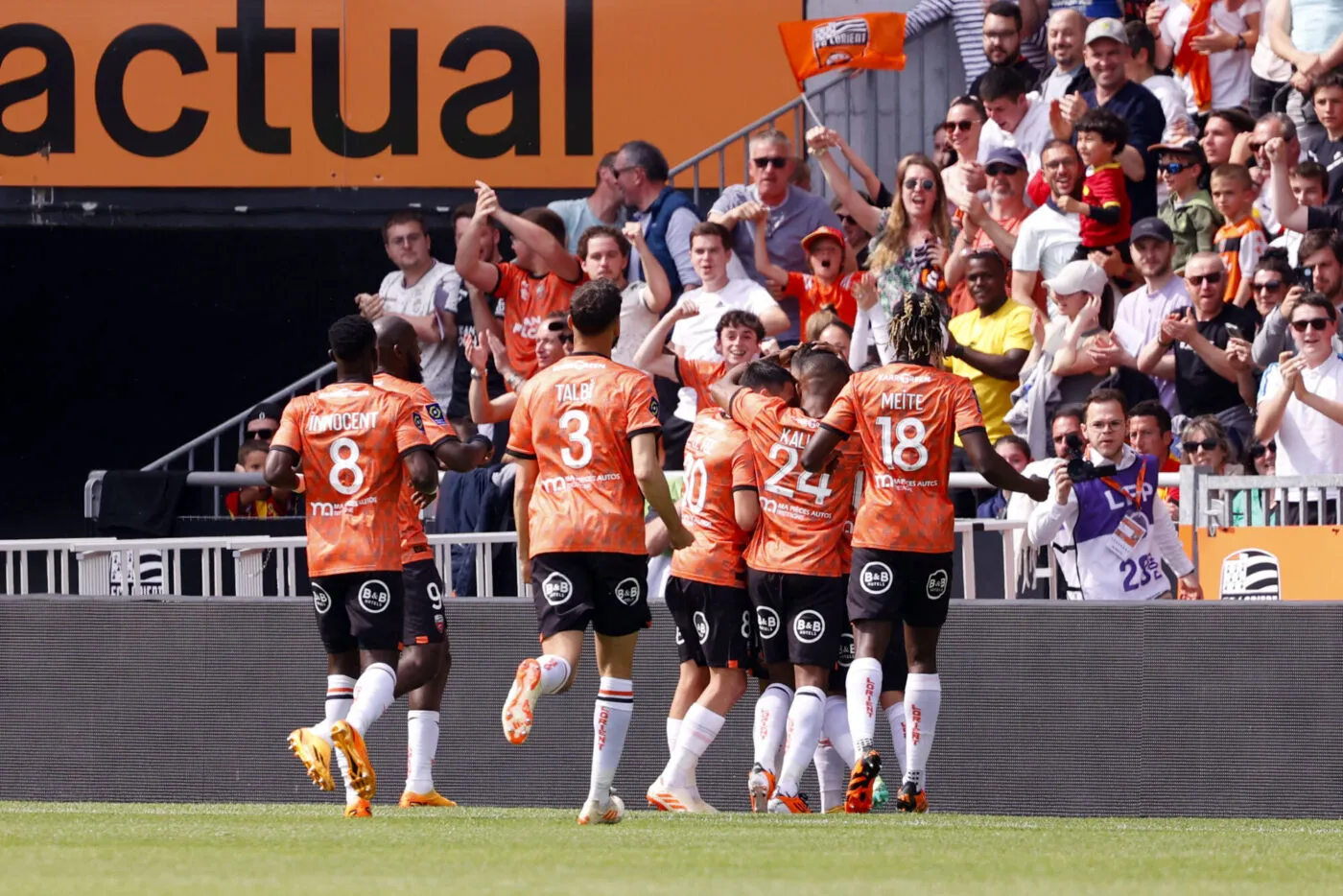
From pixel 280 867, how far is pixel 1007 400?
718 centimetres

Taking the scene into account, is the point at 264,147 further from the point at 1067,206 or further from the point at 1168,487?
the point at 1168,487

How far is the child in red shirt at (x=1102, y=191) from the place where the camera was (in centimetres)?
1350

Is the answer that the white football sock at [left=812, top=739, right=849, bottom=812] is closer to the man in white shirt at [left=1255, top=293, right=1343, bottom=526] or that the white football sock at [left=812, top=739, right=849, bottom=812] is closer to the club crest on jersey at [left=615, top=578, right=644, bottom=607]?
the club crest on jersey at [left=615, top=578, right=644, bottom=607]

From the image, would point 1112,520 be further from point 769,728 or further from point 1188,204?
point 1188,204

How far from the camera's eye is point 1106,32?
14.2 metres

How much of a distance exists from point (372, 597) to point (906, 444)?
Answer: 2.33 meters

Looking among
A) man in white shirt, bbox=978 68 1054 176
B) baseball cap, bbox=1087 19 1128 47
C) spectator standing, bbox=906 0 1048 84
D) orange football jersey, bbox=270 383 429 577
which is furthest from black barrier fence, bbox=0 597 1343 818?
spectator standing, bbox=906 0 1048 84

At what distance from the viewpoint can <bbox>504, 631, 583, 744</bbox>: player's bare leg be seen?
791cm

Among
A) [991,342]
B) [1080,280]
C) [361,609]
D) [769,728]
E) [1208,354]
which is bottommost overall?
[769,728]

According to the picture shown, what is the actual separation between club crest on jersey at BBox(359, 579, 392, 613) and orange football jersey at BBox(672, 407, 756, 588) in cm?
153

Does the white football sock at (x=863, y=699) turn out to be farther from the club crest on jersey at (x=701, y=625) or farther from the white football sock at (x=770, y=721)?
the club crest on jersey at (x=701, y=625)

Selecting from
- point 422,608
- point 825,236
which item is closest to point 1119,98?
point 825,236

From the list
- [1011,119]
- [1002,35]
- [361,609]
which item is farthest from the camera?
[1002,35]

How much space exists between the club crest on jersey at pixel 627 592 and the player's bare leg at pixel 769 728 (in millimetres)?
1530
